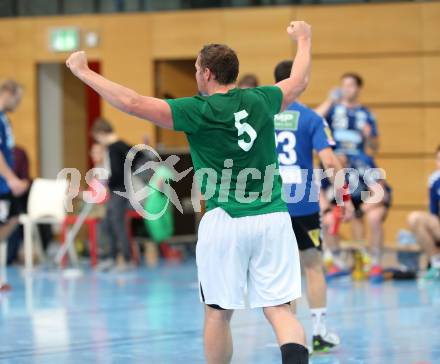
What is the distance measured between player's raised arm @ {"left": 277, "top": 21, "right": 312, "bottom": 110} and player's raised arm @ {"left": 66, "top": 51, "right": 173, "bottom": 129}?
2.02 feet

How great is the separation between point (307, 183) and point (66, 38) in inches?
350

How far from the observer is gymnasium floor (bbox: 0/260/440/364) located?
6.40 metres

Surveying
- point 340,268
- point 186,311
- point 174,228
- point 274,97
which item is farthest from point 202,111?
point 174,228

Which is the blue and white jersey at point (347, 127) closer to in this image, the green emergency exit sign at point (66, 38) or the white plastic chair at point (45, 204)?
the white plastic chair at point (45, 204)

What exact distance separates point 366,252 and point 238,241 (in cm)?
662

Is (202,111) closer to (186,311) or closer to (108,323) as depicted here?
Result: (108,323)

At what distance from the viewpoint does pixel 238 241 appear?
179 inches

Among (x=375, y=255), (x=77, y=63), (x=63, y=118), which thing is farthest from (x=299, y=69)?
(x=63, y=118)

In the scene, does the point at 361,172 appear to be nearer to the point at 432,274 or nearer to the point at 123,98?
the point at 432,274

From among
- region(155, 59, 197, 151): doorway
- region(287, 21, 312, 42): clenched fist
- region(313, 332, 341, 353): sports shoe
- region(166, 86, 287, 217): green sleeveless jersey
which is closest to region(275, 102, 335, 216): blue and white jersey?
region(313, 332, 341, 353): sports shoe

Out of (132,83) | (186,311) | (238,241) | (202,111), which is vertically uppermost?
(132,83)

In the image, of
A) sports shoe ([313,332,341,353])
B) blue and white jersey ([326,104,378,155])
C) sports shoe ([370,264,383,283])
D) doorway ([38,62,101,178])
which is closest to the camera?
sports shoe ([313,332,341,353])

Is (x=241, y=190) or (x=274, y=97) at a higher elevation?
(x=274, y=97)

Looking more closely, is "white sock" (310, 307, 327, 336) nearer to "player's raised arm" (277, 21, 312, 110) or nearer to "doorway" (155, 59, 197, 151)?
"player's raised arm" (277, 21, 312, 110)
